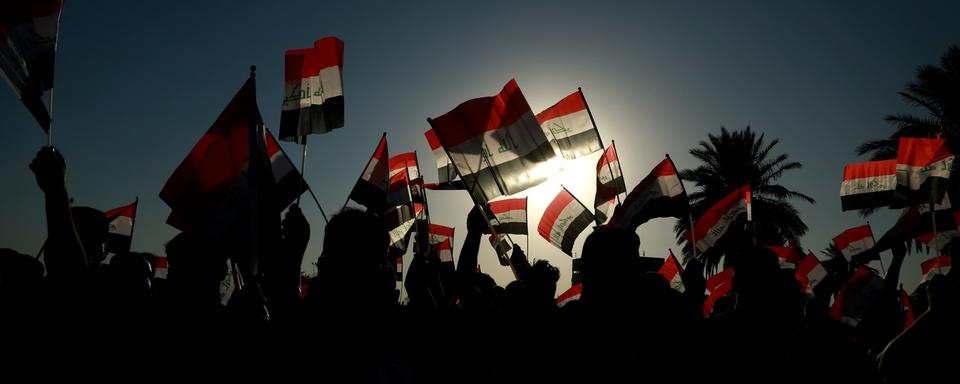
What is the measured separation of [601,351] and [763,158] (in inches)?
1209

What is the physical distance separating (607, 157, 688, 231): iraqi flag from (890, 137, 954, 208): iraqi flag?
131 inches

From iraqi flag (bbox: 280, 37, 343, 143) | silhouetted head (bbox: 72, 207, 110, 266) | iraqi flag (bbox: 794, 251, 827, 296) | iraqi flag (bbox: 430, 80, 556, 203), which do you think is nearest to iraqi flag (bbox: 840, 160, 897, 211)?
iraqi flag (bbox: 794, 251, 827, 296)

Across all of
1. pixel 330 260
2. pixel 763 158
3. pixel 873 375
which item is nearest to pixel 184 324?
pixel 330 260

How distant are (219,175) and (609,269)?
2.62 meters

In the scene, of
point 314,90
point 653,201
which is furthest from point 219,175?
point 653,201

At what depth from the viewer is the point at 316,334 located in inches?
73.9

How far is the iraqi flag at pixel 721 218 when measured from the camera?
906 centimetres

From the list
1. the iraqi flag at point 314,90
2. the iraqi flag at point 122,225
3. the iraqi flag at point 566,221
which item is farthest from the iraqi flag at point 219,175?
the iraqi flag at point 566,221

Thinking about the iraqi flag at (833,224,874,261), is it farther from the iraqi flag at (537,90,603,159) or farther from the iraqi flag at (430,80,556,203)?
the iraqi flag at (430,80,556,203)

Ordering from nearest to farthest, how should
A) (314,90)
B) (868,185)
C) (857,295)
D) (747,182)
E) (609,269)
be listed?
(609,269), (314,90), (857,295), (868,185), (747,182)

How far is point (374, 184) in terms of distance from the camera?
763cm

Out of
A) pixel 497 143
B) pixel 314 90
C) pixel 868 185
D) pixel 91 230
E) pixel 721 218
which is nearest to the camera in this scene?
pixel 91 230

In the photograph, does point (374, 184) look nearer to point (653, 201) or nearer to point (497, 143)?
point (497, 143)

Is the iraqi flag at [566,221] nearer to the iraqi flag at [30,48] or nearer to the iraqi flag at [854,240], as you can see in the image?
the iraqi flag at [854,240]
